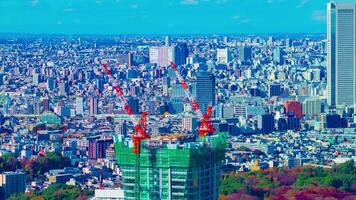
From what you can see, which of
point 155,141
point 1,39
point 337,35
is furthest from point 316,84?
point 155,141

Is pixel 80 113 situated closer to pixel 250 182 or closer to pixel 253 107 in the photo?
pixel 253 107

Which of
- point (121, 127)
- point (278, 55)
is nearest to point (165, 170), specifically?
point (121, 127)

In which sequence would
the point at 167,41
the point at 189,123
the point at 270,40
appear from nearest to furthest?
the point at 189,123 < the point at 167,41 < the point at 270,40

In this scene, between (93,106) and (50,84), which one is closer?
(93,106)

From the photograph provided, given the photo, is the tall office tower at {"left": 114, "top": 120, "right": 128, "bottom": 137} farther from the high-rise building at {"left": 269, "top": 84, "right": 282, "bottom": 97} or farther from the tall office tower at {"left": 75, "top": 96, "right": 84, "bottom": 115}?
the high-rise building at {"left": 269, "top": 84, "right": 282, "bottom": 97}

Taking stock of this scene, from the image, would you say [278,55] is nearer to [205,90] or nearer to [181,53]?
[181,53]

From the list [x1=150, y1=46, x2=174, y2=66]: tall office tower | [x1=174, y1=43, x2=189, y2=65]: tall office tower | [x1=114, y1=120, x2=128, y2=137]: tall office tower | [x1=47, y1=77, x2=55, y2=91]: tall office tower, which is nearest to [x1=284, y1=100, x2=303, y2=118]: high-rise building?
[x1=114, y1=120, x2=128, y2=137]: tall office tower
